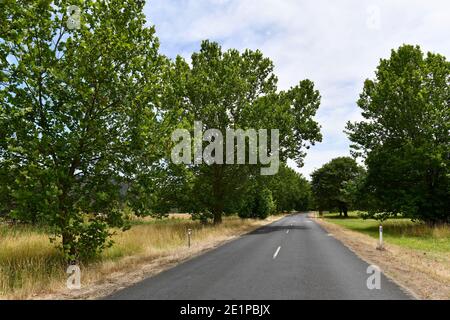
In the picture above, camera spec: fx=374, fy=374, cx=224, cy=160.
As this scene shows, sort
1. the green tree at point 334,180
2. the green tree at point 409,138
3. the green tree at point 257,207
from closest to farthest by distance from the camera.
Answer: the green tree at point 409,138 → the green tree at point 257,207 → the green tree at point 334,180

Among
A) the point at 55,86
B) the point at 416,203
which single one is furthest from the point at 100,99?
the point at 416,203

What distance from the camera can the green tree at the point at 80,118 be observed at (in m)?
10.1

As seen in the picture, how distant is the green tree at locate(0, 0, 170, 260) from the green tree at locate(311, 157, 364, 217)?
224ft

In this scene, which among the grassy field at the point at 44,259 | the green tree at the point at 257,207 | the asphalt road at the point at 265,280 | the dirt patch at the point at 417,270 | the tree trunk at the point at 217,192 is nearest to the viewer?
the asphalt road at the point at 265,280

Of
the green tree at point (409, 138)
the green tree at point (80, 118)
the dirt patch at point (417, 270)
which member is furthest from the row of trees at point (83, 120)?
the green tree at point (409, 138)

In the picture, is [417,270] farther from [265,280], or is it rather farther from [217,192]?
[217,192]

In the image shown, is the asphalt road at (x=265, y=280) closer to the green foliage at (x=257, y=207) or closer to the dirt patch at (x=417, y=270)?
the dirt patch at (x=417, y=270)

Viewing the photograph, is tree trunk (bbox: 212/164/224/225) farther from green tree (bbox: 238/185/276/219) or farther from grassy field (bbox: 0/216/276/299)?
green tree (bbox: 238/185/276/219)

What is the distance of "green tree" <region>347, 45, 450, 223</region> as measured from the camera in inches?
1059

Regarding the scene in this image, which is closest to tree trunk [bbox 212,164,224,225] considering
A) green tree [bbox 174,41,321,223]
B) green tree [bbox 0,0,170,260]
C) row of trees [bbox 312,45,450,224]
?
green tree [bbox 174,41,321,223]

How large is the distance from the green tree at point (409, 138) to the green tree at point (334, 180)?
1802 inches

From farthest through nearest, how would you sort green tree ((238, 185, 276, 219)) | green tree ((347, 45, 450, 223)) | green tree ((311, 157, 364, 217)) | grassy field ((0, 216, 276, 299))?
green tree ((311, 157, 364, 217))
green tree ((238, 185, 276, 219))
green tree ((347, 45, 450, 223))
grassy field ((0, 216, 276, 299))

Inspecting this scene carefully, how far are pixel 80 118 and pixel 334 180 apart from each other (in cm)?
7277

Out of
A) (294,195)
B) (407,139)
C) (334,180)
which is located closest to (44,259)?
(407,139)
